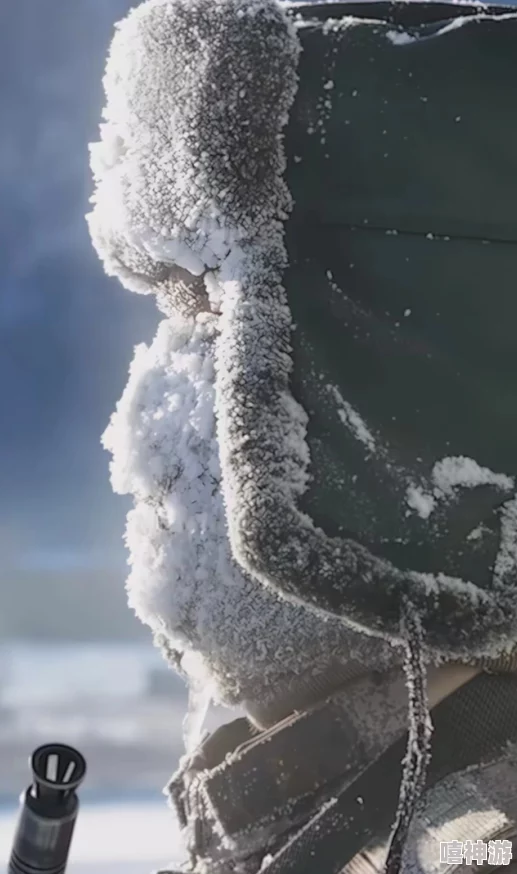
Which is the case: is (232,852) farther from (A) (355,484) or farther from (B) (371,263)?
(B) (371,263)

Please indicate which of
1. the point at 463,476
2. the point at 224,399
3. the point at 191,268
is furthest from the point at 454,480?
the point at 191,268

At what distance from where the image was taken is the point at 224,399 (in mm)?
898

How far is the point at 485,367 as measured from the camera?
928 millimetres

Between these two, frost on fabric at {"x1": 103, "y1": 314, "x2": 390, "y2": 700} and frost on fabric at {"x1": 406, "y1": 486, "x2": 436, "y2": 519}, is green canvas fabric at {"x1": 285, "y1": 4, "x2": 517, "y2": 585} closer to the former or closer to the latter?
frost on fabric at {"x1": 406, "y1": 486, "x2": 436, "y2": 519}

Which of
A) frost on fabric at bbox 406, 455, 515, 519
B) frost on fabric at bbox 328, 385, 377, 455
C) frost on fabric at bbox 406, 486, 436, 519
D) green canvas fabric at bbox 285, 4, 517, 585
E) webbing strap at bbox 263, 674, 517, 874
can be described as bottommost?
webbing strap at bbox 263, 674, 517, 874

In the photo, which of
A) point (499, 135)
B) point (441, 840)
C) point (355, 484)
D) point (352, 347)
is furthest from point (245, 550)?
point (499, 135)

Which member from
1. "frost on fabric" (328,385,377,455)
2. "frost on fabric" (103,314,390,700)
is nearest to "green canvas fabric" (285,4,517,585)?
"frost on fabric" (328,385,377,455)

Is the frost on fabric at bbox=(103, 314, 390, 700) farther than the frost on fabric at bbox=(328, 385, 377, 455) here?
Yes

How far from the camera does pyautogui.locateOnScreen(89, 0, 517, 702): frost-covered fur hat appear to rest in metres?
0.86

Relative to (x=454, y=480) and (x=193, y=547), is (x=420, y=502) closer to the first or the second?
(x=454, y=480)

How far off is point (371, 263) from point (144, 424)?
1.04 ft

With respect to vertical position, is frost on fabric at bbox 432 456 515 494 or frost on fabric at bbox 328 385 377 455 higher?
frost on fabric at bbox 328 385 377 455

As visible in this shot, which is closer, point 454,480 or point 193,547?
point 454,480

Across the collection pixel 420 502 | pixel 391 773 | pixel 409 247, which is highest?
pixel 409 247
